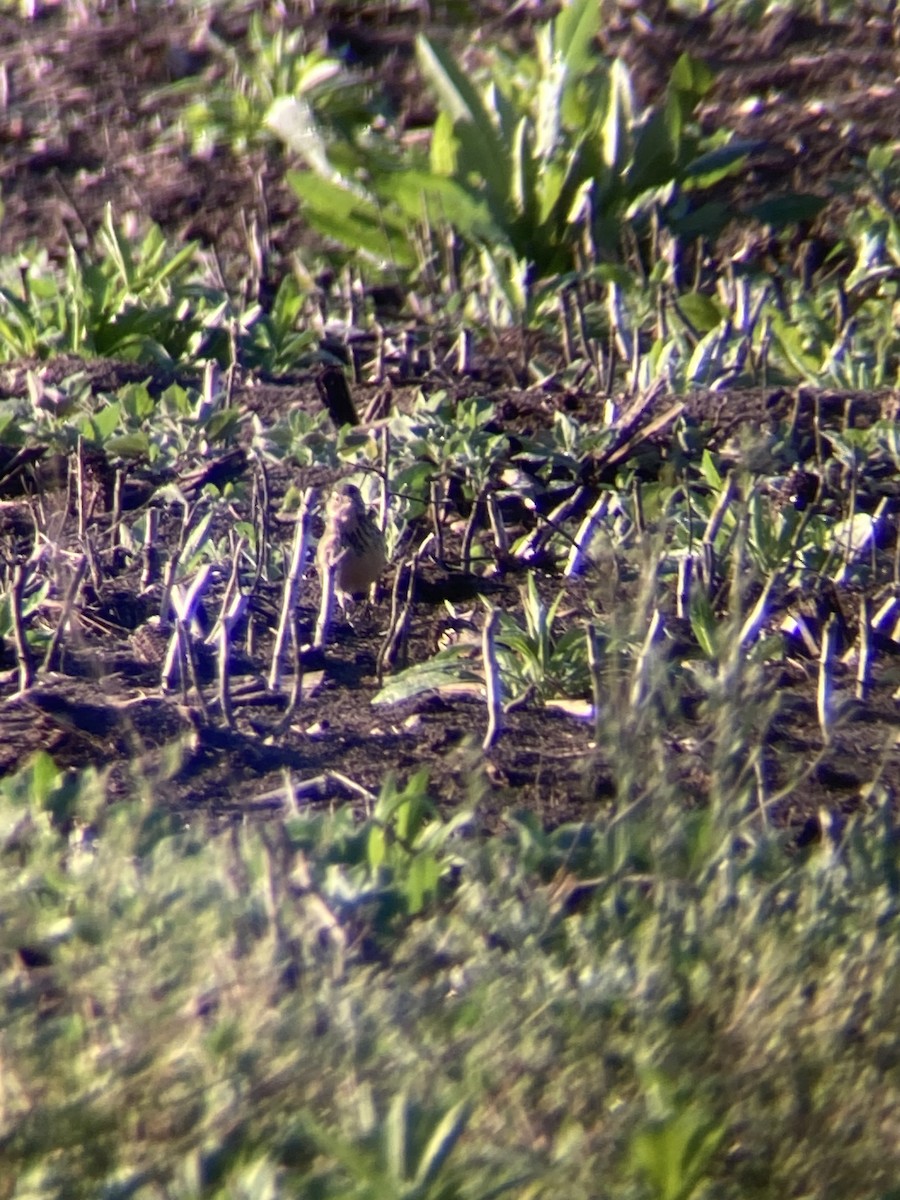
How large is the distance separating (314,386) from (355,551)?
4.31ft

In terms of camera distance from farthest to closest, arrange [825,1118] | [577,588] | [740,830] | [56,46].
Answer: [56,46] → [577,588] → [740,830] → [825,1118]

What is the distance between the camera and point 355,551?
3033 mm

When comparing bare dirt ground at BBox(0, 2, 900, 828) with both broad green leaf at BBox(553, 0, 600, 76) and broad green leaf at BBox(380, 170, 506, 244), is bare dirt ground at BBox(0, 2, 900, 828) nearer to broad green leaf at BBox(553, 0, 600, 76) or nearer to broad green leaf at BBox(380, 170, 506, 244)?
broad green leaf at BBox(380, 170, 506, 244)

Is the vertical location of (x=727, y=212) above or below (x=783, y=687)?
above

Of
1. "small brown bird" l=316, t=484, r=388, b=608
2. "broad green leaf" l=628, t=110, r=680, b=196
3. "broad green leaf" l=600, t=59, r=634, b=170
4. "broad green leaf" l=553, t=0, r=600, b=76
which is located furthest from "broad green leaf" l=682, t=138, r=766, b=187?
"small brown bird" l=316, t=484, r=388, b=608

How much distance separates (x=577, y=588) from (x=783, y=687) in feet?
1.68

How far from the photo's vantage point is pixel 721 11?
20.6 feet

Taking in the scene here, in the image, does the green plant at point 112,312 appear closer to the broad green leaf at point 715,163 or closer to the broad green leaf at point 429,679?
the broad green leaf at point 715,163

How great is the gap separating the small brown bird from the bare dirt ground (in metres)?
0.07

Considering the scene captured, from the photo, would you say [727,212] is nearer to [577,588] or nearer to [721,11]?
[721,11]

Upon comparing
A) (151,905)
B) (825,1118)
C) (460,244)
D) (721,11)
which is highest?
(721,11)

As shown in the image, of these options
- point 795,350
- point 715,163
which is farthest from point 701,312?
point 715,163

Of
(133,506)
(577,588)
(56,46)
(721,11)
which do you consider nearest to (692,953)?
(577,588)

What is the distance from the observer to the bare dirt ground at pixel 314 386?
251 centimetres
